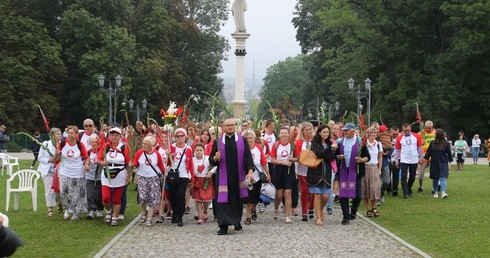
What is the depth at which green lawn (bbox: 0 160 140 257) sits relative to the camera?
1138 centimetres

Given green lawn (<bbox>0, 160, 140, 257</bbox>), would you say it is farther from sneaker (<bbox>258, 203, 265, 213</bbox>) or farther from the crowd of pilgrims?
sneaker (<bbox>258, 203, 265, 213</bbox>)

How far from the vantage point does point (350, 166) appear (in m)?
15.2

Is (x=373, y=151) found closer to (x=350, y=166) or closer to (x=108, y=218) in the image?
(x=350, y=166)

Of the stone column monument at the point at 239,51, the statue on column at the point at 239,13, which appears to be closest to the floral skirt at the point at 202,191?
the stone column monument at the point at 239,51

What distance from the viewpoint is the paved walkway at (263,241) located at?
36.7 feet

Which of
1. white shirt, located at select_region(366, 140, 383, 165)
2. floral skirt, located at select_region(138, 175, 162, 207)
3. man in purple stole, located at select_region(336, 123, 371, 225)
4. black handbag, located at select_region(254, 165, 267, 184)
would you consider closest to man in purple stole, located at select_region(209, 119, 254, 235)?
black handbag, located at select_region(254, 165, 267, 184)

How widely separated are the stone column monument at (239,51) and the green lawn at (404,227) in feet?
→ 69.2

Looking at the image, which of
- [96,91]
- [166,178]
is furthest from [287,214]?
[96,91]

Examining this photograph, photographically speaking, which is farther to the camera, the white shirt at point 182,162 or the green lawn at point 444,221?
the white shirt at point 182,162

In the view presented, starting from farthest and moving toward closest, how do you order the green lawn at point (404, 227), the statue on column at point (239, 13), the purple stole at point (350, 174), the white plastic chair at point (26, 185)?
the statue on column at point (239, 13), the white plastic chair at point (26, 185), the purple stole at point (350, 174), the green lawn at point (404, 227)

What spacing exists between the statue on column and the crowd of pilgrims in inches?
1000

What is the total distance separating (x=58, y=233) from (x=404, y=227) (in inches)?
222

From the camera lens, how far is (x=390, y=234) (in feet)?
42.9

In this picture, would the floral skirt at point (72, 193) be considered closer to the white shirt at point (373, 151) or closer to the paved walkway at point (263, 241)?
the paved walkway at point (263, 241)
